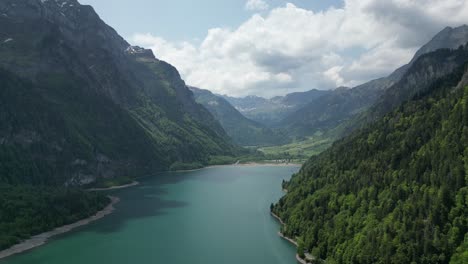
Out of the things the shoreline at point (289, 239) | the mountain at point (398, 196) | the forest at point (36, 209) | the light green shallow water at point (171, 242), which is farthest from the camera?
the forest at point (36, 209)

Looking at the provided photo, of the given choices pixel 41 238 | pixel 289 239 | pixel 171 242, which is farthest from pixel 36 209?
pixel 289 239

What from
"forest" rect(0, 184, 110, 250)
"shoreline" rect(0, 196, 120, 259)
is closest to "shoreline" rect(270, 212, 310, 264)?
"shoreline" rect(0, 196, 120, 259)

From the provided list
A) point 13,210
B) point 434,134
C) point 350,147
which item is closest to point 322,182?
point 350,147

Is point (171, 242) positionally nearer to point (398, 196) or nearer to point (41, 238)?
point (41, 238)

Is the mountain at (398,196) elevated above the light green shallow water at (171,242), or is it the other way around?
the mountain at (398,196)

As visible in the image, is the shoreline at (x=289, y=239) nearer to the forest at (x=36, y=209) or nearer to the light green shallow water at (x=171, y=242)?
the light green shallow water at (x=171, y=242)

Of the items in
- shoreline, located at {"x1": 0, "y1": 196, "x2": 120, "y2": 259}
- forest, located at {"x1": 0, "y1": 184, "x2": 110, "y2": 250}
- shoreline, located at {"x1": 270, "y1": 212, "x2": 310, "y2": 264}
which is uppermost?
forest, located at {"x1": 0, "y1": 184, "x2": 110, "y2": 250}

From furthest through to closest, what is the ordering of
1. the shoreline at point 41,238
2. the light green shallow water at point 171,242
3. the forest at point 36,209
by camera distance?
the forest at point 36,209, the shoreline at point 41,238, the light green shallow water at point 171,242

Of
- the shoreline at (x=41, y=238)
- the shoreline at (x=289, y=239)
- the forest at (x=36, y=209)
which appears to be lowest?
the shoreline at (x=289, y=239)

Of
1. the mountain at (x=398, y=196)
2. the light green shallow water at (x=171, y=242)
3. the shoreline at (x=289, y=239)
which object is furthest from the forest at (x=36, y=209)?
the mountain at (x=398, y=196)

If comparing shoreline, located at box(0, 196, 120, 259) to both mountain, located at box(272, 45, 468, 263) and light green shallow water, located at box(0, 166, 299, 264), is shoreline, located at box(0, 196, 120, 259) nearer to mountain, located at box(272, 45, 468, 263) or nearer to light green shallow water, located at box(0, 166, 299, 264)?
light green shallow water, located at box(0, 166, 299, 264)
